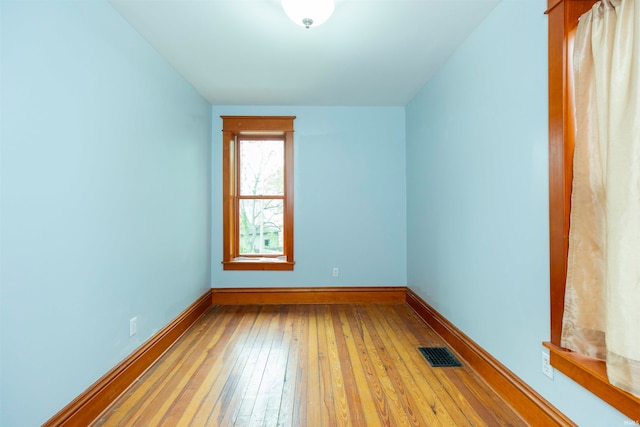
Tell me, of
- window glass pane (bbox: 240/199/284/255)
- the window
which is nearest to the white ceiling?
the window

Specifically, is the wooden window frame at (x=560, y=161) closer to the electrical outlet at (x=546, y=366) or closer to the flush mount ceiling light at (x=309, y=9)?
the electrical outlet at (x=546, y=366)

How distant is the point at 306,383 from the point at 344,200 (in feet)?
7.55

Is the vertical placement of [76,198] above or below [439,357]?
above

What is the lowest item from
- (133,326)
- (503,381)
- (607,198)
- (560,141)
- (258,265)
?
(503,381)

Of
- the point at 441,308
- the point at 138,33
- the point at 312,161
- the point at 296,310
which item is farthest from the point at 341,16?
the point at 296,310

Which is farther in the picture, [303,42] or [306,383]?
[303,42]

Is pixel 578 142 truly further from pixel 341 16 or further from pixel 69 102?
pixel 69 102

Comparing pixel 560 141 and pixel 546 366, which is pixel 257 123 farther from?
pixel 546 366

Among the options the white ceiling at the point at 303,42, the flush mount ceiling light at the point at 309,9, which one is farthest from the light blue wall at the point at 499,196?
the flush mount ceiling light at the point at 309,9

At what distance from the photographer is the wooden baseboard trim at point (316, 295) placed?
3.87 m

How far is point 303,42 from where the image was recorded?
7.64ft

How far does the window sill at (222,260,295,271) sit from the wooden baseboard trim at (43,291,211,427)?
0.96 metres

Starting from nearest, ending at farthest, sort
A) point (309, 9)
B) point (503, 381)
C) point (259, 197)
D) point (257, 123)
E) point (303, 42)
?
point (309, 9) → point (503, 381) → point (303, 42) → point (257, 123) → point (259, 197)

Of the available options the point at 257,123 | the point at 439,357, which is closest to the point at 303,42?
the point at 257,123
